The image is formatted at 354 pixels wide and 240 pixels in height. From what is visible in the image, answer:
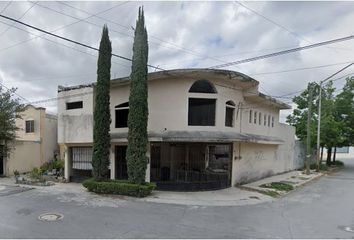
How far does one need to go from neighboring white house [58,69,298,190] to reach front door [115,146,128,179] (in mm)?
56

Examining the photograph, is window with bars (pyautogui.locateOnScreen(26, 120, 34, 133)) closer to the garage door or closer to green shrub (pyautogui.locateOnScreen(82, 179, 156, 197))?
the garage door

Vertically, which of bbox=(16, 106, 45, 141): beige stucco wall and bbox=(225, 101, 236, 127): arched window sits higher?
bbox=(225, 101, 236, 127): arched window

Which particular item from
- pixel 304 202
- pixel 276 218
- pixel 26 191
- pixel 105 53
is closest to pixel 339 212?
pixel 304 202

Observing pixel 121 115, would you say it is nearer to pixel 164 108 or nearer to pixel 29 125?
pixel 164 108

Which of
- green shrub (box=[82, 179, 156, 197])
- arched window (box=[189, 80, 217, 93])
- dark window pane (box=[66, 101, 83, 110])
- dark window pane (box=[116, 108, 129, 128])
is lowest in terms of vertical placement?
green shrub (box=[82, 179, 156, 197])

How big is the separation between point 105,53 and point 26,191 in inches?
320

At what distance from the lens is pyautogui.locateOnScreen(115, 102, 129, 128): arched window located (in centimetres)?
1652

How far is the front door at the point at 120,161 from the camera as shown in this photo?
54.1 feet

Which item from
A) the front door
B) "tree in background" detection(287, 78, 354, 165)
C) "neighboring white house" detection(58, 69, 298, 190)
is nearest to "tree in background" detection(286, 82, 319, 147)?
"tree in background" detection(287, 78, 354, 165)

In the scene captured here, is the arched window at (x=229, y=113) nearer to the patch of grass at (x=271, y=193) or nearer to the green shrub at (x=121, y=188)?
the patch of grass at (x=271, y=193)

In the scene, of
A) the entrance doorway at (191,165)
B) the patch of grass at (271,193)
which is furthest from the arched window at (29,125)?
the patch of grass at (271,193)

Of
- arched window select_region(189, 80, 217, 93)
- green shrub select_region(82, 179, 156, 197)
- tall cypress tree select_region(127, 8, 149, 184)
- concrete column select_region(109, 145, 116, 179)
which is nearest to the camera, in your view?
green shrub select_region(82, 179, 156, 197)

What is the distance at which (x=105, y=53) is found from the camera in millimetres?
14641

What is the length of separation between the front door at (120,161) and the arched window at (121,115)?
1.32m
